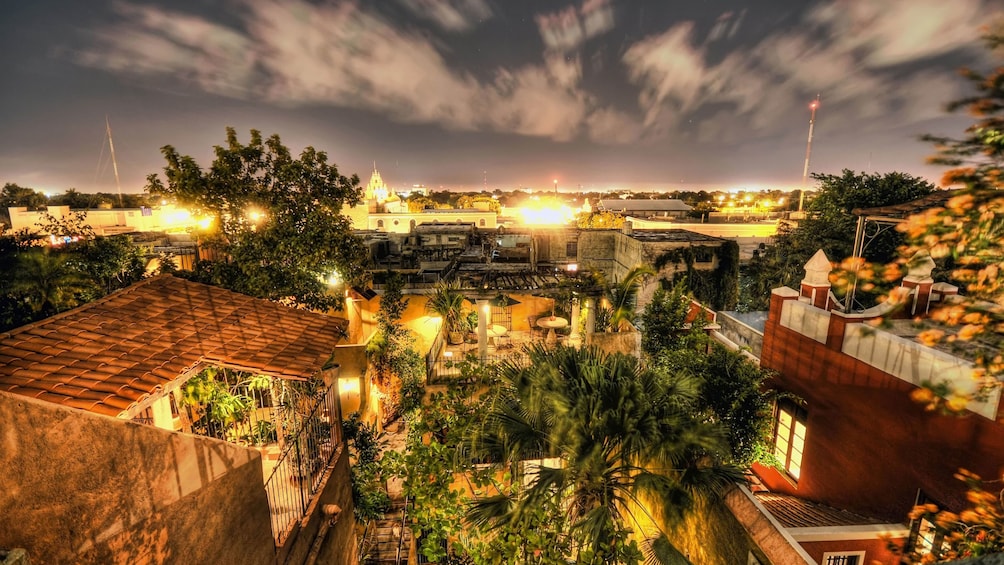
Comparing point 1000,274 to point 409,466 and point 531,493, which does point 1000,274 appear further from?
point 409,466

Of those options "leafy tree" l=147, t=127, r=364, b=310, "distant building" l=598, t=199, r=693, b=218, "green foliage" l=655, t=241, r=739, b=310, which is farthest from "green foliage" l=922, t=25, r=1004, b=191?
"distant building" l=598, t=199, r=693, b=218

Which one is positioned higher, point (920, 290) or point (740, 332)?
point (920, 290)

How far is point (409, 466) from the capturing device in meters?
6.59

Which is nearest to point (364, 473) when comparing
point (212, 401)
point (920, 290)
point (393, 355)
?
point (212, 401)

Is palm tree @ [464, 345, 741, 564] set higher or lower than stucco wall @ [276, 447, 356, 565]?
higher

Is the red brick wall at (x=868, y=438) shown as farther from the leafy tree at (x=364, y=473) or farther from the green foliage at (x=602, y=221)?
the green foliage at (x=602, y=221)

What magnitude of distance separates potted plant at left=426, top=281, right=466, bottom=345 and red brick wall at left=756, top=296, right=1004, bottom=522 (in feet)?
32.1

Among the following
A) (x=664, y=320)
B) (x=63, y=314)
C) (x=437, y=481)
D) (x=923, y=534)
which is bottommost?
(x=923, y=534)

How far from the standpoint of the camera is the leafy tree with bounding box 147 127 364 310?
9891mm

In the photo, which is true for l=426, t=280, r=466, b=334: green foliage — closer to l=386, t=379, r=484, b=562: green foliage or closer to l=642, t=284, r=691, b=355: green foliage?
l=642, t=284, r=691, b=355: green foliage

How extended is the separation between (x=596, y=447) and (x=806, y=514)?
5.07 metres

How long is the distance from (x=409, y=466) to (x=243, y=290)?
6.66 metres

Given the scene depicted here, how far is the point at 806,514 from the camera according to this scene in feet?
24.0

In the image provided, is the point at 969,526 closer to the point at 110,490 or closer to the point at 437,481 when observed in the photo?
the point at 437,481
